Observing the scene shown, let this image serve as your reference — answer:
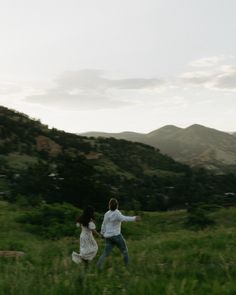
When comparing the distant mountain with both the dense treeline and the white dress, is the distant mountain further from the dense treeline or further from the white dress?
the white dress

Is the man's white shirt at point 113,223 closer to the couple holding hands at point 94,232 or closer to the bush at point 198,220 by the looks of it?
the couple holding hands at point 94,232

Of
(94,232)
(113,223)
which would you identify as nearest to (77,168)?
(113,223)

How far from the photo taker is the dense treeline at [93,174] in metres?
56.9

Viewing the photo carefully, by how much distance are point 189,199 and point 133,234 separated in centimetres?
5607

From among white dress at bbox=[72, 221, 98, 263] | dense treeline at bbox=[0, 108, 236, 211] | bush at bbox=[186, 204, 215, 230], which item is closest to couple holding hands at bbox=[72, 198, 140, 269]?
white dress at bbox=[72, 221, 98, 263]

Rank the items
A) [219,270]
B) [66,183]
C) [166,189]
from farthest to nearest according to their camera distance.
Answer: [166,189]
[66,183]
[219,270]

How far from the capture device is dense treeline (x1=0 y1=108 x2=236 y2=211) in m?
56.9

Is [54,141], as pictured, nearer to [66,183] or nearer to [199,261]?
[66,183]

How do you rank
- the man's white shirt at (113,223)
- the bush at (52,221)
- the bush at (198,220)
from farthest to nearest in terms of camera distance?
the bush at (198,220) → the bush at (52,221) → the man's white shirt at (113,223)

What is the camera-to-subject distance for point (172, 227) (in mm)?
33781

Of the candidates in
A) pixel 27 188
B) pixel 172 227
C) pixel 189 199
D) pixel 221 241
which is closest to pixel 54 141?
pixel 189 199

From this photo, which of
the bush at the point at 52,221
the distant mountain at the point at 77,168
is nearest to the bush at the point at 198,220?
the bush at the point at 52,221

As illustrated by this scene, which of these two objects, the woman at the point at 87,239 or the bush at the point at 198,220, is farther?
the bush at the point at 198,220

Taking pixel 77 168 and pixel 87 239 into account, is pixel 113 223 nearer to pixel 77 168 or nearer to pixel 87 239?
pixel 87 239
